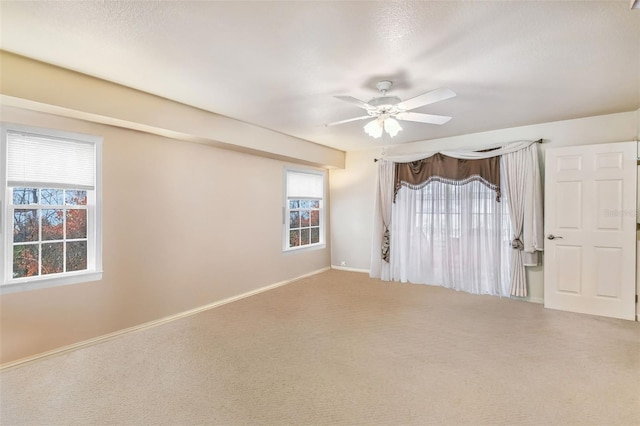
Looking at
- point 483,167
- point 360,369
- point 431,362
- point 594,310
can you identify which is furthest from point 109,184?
point 594,310

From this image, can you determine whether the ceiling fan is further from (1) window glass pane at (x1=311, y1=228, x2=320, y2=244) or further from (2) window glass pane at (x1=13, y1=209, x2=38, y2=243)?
(1) window glass pane at (x1=311, y1=228, x2=320, y2=244)

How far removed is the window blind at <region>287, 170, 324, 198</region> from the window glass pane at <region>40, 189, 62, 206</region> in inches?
126

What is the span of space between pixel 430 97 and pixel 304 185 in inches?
139

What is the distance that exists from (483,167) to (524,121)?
0.79 m

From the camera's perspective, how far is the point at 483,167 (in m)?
4.58

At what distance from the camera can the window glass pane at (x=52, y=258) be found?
9.02 feet

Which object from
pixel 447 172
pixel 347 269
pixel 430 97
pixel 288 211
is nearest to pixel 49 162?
pixel 288 211

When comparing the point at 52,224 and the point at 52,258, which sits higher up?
the point at 52,224

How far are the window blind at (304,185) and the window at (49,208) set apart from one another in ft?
9.79

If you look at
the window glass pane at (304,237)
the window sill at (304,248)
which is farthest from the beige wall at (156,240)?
the window glass pane at (304,237)

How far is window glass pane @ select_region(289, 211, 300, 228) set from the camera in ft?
18.1

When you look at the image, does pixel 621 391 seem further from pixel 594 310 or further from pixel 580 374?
pixel 594 310

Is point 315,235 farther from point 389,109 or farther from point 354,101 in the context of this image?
point 354,101

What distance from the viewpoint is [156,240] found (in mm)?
3498
